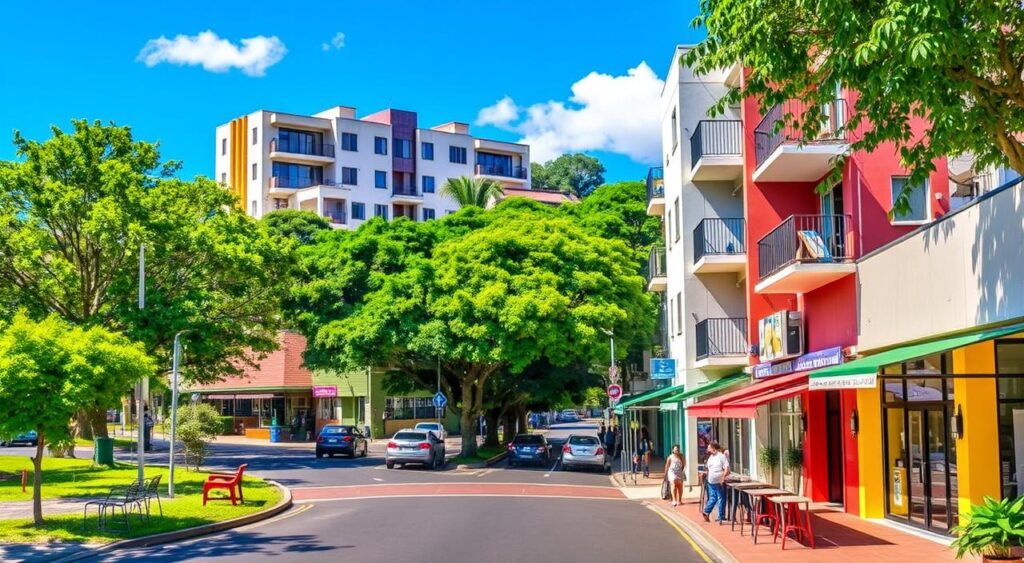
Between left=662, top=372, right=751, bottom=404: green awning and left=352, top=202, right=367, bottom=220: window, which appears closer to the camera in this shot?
left=662, top=372, right=751, bottom=404: green awning

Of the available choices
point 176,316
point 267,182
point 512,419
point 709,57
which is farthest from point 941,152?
point 267,182

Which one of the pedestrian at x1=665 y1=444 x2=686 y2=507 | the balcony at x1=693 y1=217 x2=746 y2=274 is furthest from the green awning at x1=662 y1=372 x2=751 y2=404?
the balcony at x1=693 y1=217 x2=746 y2=274

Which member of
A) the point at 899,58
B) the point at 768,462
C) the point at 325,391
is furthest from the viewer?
the point at 325,391

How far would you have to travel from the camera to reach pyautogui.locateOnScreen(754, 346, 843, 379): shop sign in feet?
68.7

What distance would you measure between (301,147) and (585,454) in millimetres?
52244

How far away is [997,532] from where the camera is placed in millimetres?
11797

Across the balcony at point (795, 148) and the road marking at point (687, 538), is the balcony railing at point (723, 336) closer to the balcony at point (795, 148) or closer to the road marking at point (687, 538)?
the balcony at point (795, 148)

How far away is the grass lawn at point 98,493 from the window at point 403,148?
175 ft

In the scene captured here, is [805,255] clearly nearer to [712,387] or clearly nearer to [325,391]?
[712,387]

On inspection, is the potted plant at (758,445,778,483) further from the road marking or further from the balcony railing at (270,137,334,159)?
the balcony railing at (270,137,334,159)

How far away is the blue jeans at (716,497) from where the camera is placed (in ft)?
69.2

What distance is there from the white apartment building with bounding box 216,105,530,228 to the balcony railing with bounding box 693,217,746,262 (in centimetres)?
5385

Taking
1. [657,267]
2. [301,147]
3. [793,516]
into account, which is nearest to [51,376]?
[793,516]

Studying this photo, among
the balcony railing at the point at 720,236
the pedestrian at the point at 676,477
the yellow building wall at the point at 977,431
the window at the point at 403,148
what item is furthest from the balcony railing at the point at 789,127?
the window at the point at 403,148
